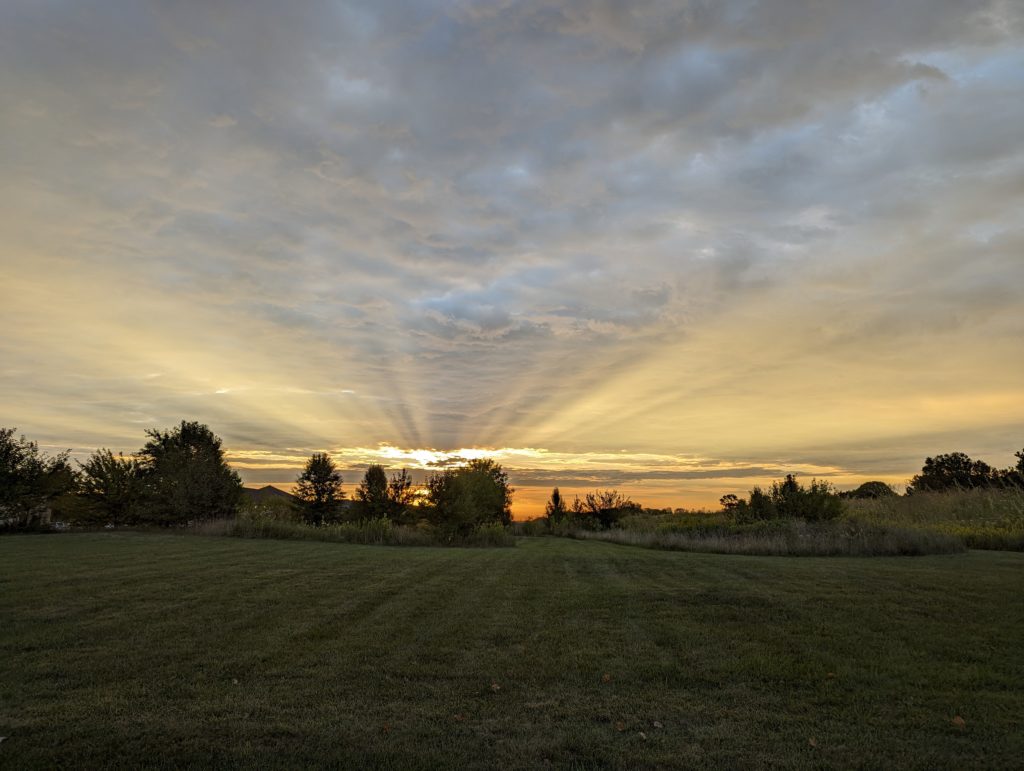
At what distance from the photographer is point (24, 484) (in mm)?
29750

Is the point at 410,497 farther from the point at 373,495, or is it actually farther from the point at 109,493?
the point at 109,493

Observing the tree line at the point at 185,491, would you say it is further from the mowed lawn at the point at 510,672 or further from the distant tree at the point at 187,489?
the mowed lawn at the point at 510,672

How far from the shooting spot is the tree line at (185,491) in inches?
1183

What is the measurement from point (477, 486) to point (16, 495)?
76.2ft

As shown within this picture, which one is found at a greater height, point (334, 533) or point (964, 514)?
point (964, 514)

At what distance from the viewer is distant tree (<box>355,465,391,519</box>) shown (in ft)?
154

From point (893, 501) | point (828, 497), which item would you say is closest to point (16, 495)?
point (828, 497)

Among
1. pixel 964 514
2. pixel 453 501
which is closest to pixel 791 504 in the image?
pixel 964 514

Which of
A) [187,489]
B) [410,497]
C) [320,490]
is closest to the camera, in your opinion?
[187,489]

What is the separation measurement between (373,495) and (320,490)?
6954mm

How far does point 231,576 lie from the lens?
40.2 feet

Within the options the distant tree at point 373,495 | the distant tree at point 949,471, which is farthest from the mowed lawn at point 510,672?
the distant tree at point 949,471

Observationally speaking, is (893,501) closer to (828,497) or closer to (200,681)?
(828,497)

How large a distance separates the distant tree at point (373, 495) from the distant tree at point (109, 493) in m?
15.5
